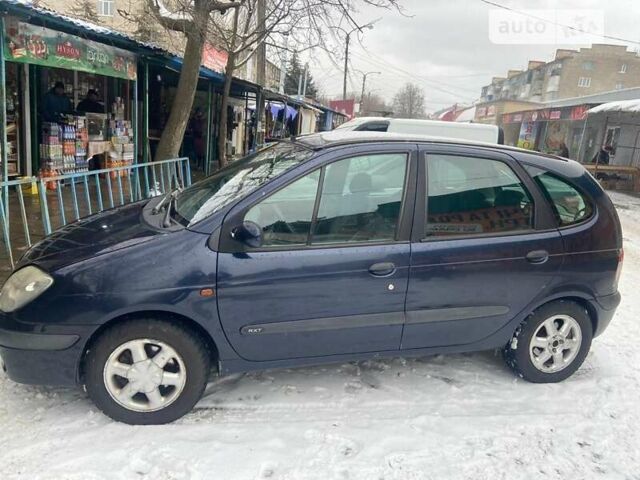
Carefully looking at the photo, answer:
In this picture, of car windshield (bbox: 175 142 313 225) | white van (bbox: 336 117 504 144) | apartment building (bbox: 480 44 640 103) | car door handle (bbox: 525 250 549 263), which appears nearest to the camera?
car windshield (bbox: 175 142 313 225)

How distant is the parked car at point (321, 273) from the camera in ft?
9.20

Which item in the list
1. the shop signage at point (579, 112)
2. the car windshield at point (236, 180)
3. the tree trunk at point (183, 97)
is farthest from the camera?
the shop signage at point (579, 112)

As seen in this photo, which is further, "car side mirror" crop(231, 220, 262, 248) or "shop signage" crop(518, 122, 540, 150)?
"shop signage" crop(518, 122, 540, 150)

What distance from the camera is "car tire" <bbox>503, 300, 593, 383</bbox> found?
3.60 m

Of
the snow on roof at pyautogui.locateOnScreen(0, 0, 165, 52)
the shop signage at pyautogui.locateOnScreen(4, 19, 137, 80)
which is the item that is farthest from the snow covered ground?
the shop signage at pyautogui.locateOnScreen(4, 19, 137, 80)

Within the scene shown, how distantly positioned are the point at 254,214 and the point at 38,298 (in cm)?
125

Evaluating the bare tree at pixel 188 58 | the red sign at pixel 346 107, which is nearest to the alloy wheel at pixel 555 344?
the bare tree at pixel 188 58

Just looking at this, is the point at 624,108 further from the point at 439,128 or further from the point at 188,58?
the point at 188,58

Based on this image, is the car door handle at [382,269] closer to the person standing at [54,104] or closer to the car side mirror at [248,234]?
the car side mirror at [248,234]

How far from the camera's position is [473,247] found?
10.8ft

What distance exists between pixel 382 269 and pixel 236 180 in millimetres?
1171

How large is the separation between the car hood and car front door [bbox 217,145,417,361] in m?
0.57

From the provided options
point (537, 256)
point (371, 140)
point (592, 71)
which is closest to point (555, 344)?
point (537, 256)

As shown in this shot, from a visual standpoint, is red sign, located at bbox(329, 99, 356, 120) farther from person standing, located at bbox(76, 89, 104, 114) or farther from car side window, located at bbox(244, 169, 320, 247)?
car side window, located at bbox(244, 169, 320, 247)
